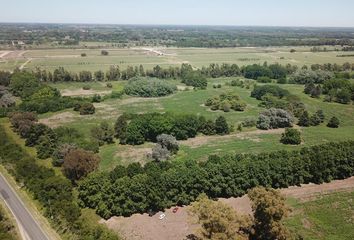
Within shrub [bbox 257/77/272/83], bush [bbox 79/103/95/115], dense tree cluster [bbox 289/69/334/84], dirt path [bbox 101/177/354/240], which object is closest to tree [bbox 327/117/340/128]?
dirt path [bbox 101/177/354/240]

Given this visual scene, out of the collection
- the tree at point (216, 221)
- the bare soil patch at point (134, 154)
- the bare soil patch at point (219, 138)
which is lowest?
the bare soil patch at point (219, 138)

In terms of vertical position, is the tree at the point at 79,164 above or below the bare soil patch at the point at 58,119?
above

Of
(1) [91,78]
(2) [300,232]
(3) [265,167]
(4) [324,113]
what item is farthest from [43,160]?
(1) [91,78]

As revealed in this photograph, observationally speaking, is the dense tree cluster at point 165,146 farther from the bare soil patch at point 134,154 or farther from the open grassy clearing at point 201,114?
the bare soil patch at point 134,154

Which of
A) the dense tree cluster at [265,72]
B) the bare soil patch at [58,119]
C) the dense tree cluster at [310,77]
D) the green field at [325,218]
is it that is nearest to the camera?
the green field at [325,218]

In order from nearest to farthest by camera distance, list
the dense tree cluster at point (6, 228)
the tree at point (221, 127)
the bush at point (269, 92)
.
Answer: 1. the dense tree cluster at point (6, 228)
2. the tree at point (221, 127)
3. the bush at point (269, 92)

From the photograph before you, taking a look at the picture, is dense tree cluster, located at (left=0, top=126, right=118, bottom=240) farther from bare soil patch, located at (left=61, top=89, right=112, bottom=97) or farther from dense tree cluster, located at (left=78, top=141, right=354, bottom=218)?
bare soil patch, located at (left=61, top=89, right=112, bottom=97)

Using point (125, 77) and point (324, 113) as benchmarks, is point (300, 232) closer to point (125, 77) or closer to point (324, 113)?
point (324, 113)

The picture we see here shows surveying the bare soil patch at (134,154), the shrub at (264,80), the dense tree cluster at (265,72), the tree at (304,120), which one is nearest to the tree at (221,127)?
the bare soil patch at (134,154)
